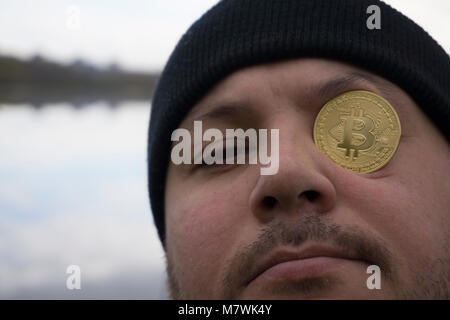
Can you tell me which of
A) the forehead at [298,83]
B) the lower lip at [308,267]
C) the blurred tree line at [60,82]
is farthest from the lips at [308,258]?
the blurred tree line at [60,82]

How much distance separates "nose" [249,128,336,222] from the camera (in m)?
1.04

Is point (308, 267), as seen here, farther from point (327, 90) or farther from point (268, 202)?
point (327, 90)

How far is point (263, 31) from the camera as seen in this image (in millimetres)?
1396

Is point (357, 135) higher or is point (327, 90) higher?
point (327, 90)

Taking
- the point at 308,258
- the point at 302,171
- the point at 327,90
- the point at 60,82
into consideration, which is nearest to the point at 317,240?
the point at 308,258

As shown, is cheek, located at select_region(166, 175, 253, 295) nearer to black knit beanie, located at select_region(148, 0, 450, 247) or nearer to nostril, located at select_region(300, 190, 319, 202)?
nostril, located at select_region(300, 190, 319, 202)

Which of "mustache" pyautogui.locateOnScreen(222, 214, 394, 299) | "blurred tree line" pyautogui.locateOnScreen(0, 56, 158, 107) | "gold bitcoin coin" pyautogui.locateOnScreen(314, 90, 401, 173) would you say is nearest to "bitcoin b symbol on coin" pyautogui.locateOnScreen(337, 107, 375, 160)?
"gold bitcoin coin" pyautogui.locateOnScreen(314, 90, 401, 173)

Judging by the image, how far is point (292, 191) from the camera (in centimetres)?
105

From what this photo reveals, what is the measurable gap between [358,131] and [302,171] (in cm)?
21

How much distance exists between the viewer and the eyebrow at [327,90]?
1249 millimetres

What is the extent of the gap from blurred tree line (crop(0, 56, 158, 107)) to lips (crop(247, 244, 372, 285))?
52.2 inches

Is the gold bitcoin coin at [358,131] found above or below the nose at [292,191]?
above

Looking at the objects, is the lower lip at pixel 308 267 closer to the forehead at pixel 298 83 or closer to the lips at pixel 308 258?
the lips at pixel 308 258
